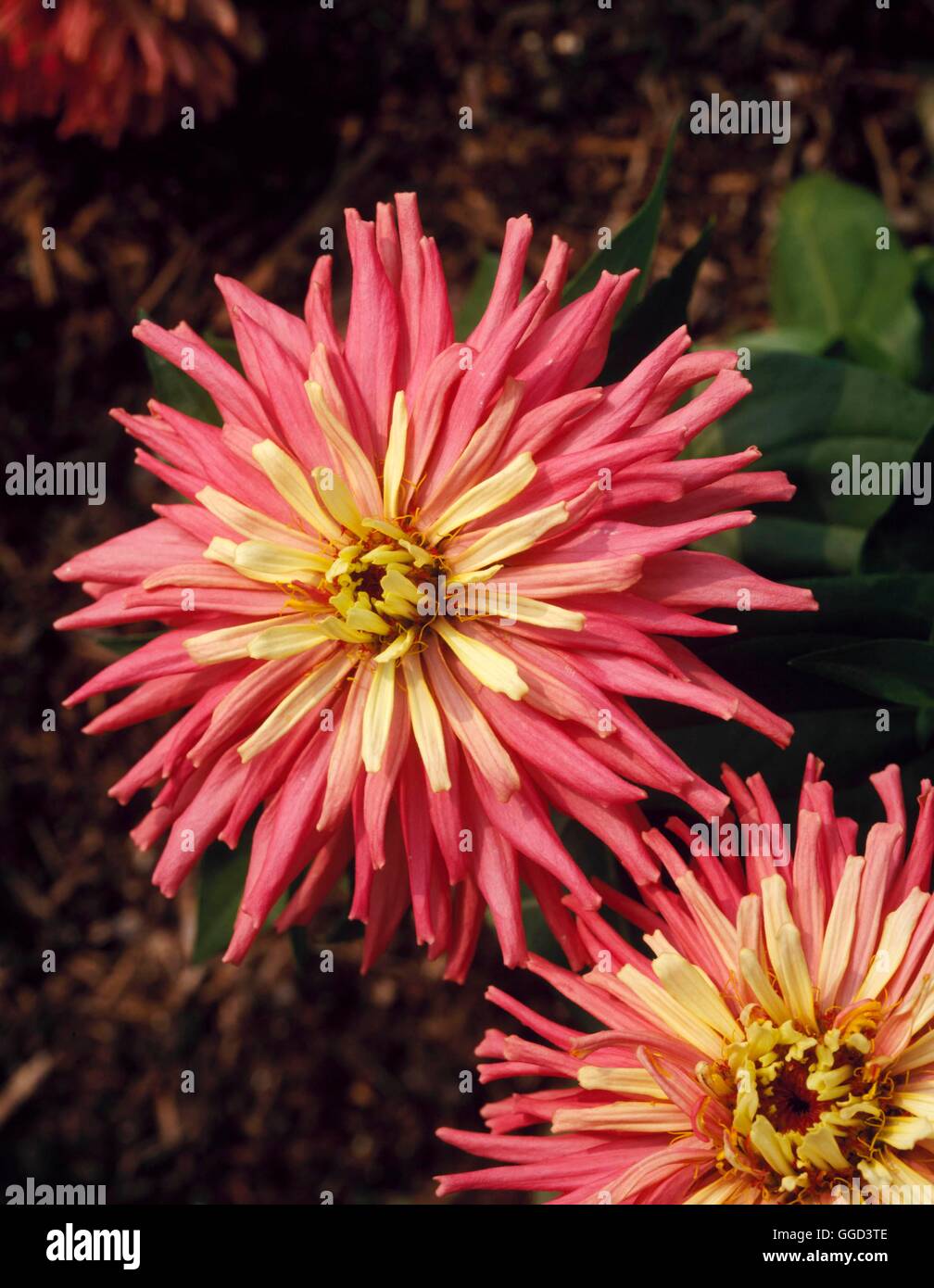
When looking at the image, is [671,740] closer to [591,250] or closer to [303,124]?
[591,250]

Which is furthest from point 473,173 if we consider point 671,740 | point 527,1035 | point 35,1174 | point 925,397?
point 35,1174

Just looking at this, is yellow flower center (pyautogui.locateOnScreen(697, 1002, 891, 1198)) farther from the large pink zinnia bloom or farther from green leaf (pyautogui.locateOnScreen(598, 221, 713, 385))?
Answer: green leaf (pyautogui.locateOnScreen(598, 221, 713, 385))

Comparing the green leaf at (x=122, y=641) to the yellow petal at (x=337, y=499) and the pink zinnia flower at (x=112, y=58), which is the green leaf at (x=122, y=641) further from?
the pink zinnia flower at (x=112, y=58)

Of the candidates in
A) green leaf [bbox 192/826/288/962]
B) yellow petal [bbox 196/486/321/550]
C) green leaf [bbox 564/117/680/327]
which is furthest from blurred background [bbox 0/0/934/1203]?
yellow petal [bbox 196/486/321/550]

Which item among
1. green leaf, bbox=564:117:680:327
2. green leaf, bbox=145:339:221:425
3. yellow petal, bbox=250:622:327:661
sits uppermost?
green leaf, bbox=564:117:680:327

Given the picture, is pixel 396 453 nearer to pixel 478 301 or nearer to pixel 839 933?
pixel 839 933
